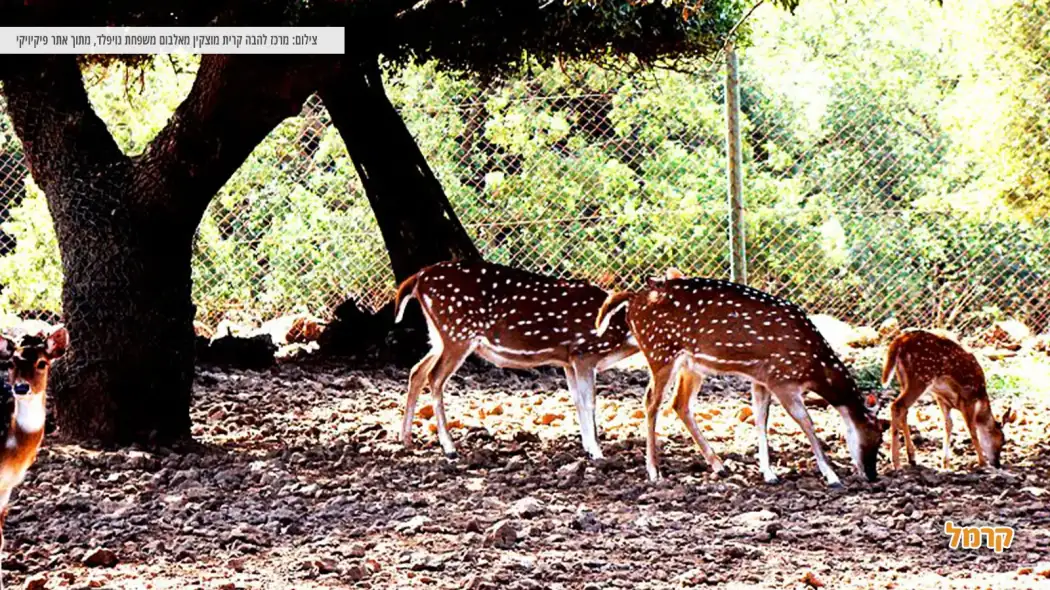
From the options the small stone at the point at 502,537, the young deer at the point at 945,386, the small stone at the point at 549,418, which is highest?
the young deer at the point at 945,386

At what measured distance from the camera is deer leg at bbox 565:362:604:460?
7.39 metres

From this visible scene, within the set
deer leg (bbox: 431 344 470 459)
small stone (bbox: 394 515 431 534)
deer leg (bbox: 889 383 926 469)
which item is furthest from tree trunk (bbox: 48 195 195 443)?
deer leg (bbox: 889 383 926 469)

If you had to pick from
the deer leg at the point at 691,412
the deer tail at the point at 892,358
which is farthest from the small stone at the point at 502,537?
the deer tail at the point at 892,358

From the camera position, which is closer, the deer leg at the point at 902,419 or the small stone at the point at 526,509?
the small stone at the point at 526,509

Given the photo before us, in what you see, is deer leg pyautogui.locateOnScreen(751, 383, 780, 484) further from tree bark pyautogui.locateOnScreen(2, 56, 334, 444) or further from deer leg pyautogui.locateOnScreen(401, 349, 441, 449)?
tree bark pyautogui.locateOnScreen(2, 56, 334, 444)

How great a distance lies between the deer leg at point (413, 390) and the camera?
302 inches

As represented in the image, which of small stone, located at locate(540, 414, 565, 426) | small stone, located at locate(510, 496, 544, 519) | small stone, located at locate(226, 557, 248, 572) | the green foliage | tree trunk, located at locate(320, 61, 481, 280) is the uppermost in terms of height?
tree trunk, located at locate(320, 61, 481, 280)

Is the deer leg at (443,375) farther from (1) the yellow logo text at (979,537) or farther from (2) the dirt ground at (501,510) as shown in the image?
(1) the yellow logo text at (979,537)

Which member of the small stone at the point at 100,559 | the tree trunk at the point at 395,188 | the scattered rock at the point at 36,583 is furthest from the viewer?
the tree trunk at the point at 395,188

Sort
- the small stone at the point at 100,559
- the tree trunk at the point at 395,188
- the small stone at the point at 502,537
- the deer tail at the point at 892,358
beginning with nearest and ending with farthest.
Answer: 1. the small stone at the point at 100,559
2. the small stone at the point at 502,537
3. the deer tail at the point at 892,358
4. the tree trunk at the point at 395,188

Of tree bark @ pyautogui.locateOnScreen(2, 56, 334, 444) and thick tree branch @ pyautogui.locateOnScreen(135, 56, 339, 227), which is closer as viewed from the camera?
thick tree branch @ pyautogui.locateOnScreen(135, 56, 339, 227)

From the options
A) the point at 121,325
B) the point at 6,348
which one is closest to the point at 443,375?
the point at 121,325

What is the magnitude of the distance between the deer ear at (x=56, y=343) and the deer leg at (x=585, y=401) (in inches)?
126

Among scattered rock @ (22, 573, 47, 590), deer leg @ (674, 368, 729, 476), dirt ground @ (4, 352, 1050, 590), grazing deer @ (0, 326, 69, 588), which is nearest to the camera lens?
grazing deer @ (0, 326, 69, 588)
